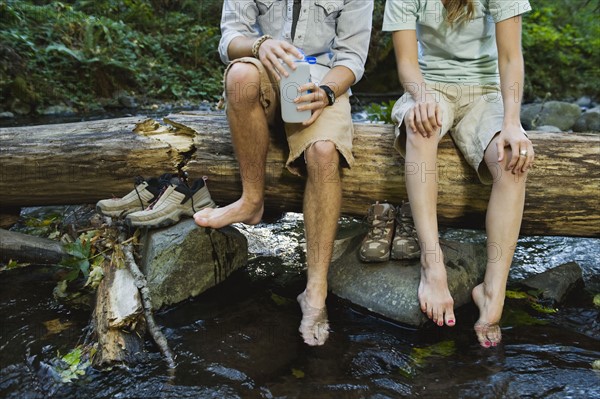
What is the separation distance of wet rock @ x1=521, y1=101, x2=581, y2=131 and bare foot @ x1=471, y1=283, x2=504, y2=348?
6.21 m

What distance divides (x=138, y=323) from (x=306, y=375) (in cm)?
85

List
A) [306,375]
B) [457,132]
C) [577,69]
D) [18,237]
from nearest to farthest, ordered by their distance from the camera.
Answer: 1. [306,375]
2. [457,132]
3. [18,237]
4. [577,69]

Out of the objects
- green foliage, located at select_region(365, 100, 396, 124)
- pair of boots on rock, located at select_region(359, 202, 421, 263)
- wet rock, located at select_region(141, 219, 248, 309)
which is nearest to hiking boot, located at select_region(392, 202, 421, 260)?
pair of boots on rock, located at select_region(359, 202, 421, 263)

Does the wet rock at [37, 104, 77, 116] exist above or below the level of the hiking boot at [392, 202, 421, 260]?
above

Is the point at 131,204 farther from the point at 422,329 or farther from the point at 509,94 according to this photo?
the point at 509,94

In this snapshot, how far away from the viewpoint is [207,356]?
7.27 ft

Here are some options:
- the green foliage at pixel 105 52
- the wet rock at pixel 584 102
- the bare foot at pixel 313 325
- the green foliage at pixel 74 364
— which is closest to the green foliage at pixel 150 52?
the green foliage at pixel 105 52

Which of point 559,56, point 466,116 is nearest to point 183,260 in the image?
point 466,116

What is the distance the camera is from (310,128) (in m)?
2.62

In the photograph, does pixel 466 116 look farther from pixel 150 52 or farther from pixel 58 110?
pixel 150 52

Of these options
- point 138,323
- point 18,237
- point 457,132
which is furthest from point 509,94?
point 18,237

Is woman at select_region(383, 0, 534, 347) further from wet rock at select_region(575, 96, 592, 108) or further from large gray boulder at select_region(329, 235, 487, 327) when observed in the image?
wet rock at select_region(575, 96, 592, 108)

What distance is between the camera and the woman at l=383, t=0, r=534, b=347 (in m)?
2.45

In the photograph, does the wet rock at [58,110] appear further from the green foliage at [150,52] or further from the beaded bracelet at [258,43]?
the beaded bracelet at [258,43]
